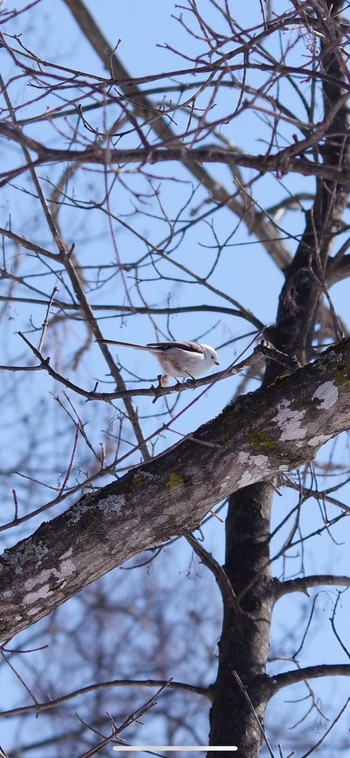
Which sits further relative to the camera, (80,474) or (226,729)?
(80,474)

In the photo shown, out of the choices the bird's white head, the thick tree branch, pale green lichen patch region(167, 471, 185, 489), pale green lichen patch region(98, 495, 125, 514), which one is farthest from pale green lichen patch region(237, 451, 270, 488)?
the bird's white head

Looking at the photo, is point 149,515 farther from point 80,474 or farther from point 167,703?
point 167,703

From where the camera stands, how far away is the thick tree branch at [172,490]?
2.59 m

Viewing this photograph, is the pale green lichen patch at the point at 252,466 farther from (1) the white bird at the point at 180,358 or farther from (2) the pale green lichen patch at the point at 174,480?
(1) the white bird at the point at 180,358

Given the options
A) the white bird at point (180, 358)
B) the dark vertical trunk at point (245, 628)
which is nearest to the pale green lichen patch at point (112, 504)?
the dark vertical trunk at point (245, 628)

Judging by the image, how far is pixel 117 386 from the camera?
3824mm

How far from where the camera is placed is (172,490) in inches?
104

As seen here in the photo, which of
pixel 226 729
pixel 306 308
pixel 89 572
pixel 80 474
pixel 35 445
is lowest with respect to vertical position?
pixel 226 729

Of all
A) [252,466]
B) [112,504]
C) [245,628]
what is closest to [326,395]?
[252,466]

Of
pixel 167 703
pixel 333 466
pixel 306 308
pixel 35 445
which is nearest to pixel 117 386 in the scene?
pixel 306 308

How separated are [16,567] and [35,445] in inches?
187

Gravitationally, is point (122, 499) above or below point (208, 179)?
below

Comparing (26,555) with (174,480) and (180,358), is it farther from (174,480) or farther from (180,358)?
(180,358)

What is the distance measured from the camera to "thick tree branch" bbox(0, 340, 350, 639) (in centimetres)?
259
